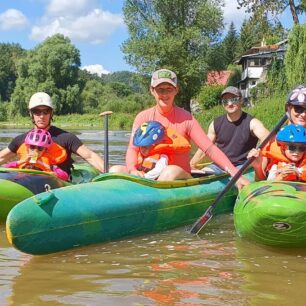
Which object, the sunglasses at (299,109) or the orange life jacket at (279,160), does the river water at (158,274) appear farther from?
the sunglasses at (299,109)

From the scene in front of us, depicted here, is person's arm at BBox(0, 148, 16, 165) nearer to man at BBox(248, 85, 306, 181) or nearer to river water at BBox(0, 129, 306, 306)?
river water at BBox(0, 129, 306, 306)

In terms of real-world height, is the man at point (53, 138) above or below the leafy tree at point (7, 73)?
below

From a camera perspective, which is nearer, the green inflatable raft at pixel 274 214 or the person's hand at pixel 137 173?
the green inflatable raft at pixel 274 214

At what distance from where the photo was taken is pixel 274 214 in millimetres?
3959

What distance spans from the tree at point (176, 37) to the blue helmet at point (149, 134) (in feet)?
92.8

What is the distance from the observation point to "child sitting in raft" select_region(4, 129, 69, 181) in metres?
5.48

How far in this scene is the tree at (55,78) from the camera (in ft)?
158

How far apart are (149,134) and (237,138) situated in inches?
64.1

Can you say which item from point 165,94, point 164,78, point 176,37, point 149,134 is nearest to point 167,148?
point 149,134

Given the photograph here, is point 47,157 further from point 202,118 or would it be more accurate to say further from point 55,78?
point 55,78

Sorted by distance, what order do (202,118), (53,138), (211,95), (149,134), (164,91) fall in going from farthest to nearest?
(211,95) → (202,118) → (53,138) → (164,91) → (149,134)

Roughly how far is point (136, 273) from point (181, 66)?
30701 millimetres

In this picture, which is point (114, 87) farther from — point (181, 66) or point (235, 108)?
point (235, 108)

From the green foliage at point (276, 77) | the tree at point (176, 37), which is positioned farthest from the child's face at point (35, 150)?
the tree at point (176, 37)
